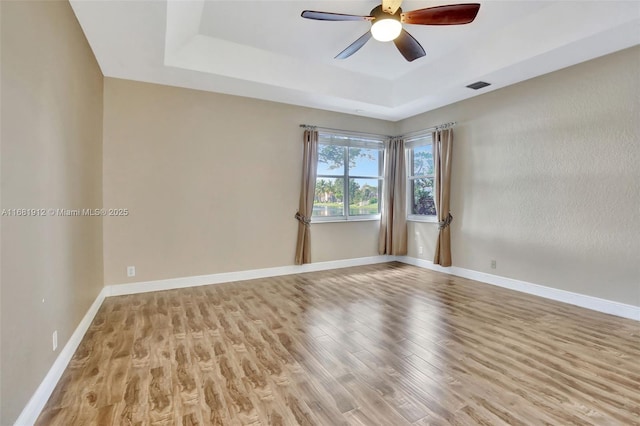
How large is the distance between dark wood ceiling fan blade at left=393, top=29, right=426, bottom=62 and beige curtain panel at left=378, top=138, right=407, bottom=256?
260cm

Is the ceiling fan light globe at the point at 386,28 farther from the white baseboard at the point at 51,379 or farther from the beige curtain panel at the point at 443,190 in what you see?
the white baseboard at the point at 51,379

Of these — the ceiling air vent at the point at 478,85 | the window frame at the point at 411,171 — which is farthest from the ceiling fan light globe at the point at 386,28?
the window frame at the point at 411,171

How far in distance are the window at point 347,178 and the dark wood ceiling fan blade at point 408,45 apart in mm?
2234

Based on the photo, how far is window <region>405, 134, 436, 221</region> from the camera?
5.31 m

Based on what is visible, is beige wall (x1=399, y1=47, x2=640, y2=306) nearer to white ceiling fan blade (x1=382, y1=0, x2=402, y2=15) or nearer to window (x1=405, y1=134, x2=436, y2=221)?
window (x1=405, y1=134, x2=436, y2=221)

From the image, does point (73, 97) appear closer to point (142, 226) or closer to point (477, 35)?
point (142, 226)

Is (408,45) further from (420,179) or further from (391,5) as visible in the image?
(420,179)

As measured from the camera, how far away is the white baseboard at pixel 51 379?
5.09 ft

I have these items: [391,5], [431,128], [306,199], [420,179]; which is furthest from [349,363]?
[431,128]

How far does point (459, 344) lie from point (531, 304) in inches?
62.6

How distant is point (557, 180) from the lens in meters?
3.64

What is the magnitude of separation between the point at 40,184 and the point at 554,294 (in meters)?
4.95

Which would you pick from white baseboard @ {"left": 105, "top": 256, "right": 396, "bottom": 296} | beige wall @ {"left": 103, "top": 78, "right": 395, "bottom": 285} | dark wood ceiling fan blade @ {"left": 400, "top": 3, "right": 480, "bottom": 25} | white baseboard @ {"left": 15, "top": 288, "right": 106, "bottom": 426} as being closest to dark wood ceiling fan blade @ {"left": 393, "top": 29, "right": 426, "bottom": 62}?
dark wood ceiling fan blade @ {"left": 400, "top": 3, "right": 480, "bottom": 25}

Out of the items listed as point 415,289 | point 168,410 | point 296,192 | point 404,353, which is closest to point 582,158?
point 415,289
